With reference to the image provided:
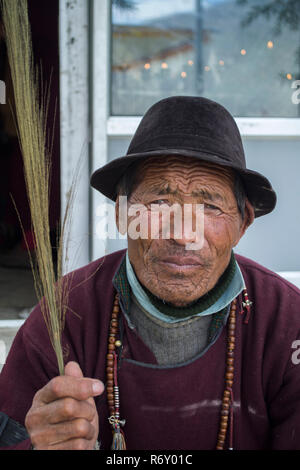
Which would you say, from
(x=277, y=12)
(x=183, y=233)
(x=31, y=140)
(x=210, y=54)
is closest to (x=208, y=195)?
(x=183, y=233)

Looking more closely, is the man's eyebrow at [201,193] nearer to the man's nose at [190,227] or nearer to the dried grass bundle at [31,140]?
the man's nose at [190,227]

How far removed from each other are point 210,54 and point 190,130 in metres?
1.42

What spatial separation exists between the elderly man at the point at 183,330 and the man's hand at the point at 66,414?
277mm

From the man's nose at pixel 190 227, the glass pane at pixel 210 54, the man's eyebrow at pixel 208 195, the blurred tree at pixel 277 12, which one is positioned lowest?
the man's nose at pixel 190 227

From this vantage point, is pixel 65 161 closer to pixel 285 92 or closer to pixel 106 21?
pixel 106 21

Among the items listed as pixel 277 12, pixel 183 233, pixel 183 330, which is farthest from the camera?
pixel 277 12

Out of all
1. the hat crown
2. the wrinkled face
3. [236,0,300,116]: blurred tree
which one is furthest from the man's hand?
[236,0,300,116]: blurred tree

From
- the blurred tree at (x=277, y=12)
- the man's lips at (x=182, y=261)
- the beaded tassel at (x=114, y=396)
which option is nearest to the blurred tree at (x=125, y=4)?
the blurred tree at (x=277, y=12)

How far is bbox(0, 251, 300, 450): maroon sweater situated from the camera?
1.52 metres

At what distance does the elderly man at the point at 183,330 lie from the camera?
149 cm

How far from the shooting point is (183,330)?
158 cm

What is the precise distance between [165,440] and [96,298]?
50cm

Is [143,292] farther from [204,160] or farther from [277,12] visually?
[277,12]
